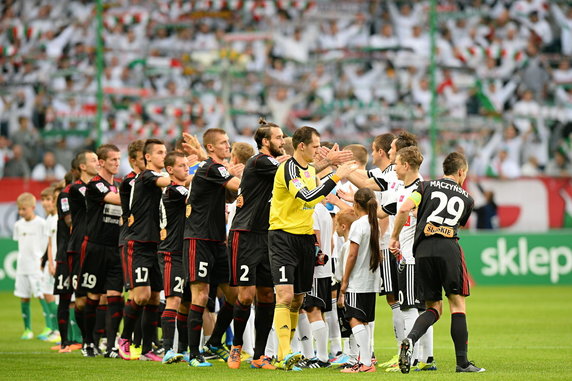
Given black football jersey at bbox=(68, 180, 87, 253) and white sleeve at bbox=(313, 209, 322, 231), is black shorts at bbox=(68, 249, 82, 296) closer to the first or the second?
black football jersey at bbox=(68, 180, 87, 253)

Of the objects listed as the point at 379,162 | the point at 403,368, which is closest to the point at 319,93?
the point at 379,162

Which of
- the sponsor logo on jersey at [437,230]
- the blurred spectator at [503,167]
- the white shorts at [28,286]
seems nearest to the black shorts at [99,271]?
the white shorts at [28,286]

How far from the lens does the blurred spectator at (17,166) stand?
81.8ft

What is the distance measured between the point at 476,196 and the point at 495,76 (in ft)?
18.0

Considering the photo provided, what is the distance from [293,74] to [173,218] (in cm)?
1843

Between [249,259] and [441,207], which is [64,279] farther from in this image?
[441,207]

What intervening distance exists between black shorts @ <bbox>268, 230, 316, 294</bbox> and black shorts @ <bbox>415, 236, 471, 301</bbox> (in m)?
1.14

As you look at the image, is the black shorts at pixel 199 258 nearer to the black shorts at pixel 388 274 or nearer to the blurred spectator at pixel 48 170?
the black shorts at pixel 388 274

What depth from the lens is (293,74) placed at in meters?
29.2

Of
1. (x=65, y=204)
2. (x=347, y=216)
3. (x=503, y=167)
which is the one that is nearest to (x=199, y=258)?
(x=347, y=216)

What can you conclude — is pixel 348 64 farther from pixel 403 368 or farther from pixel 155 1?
pixel 403 368

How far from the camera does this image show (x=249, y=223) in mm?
10375

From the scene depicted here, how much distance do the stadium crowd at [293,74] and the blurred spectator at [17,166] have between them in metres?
0.05

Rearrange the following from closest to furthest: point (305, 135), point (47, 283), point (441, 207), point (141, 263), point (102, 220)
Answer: point (441, 207)
point (305, 135)
point (141, 263)
point (102, 220)
point (47, 283)
